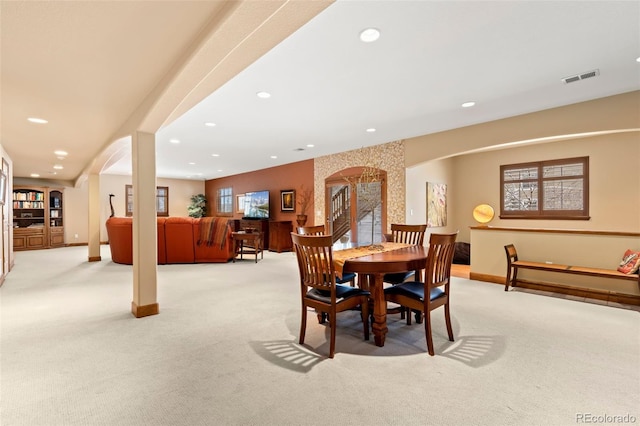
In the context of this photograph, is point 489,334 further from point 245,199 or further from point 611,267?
point 245,199

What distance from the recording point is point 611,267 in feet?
13.3

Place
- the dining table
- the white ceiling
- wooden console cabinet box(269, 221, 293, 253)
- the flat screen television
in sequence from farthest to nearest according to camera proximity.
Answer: the flat screen television
wooden console cabinet box(269, 221, 293, 253)
the dining table
the white ceiling

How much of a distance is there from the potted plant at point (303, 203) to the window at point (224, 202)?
4.02m

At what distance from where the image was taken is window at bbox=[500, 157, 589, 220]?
18.8 ft

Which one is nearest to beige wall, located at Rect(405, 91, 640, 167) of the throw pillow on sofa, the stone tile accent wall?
the stone tile accent wall

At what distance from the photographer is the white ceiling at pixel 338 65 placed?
6.59ft

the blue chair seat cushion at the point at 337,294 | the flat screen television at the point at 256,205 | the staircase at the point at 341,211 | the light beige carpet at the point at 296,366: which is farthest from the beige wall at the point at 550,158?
the flat screen television at the point at 256,205

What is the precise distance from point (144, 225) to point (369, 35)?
303 cm

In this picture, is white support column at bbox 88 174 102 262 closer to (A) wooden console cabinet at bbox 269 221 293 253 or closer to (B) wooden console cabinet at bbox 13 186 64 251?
(B) wooden console cabinet at bbox 13 186 64 251

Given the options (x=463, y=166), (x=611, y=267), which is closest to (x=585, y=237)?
(x=611, y=267)

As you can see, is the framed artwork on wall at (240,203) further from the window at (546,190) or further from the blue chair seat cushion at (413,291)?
the blue chair seat cushion at (413,291)

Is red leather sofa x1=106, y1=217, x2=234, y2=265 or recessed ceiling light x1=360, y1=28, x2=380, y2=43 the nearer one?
recessed ceiling light x1=360, y1=28, x2=380, y2=43

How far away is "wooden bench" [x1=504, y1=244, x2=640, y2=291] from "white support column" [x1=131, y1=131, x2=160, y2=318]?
15.8 ft

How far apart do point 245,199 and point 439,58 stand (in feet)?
28.2
